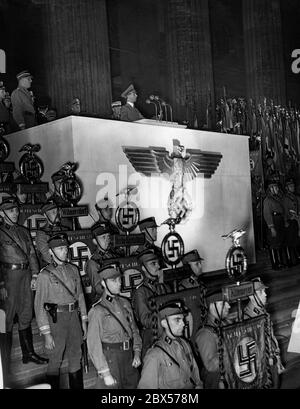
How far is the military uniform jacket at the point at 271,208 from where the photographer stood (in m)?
6.70

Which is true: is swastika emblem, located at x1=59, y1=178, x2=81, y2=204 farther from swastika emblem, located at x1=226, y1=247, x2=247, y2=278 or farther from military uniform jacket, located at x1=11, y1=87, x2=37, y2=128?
military uniform jacket, located at x1=11, y1=87, x2=37, y2=128

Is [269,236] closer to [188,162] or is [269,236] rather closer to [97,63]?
[188,162]

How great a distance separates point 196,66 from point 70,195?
4754 mm

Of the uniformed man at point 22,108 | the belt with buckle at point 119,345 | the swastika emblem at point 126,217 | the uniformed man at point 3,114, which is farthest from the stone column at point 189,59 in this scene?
the belt with buckle at point 119,345

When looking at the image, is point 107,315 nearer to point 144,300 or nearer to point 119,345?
point 119,345

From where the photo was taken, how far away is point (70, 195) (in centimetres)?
412

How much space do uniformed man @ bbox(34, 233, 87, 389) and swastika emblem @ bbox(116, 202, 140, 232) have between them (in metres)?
0.90

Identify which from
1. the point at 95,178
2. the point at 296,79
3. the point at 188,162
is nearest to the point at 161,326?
the point at 95,178

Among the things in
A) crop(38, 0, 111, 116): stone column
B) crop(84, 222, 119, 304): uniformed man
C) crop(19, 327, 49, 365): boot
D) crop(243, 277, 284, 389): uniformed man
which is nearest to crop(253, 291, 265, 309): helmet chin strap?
crop(243, 277, 284, 389): uniformed man

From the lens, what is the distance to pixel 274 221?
6.69 meters

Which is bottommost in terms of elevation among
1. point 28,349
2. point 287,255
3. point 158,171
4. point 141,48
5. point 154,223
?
point 28,349

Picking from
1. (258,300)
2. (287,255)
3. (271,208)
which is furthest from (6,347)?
(287,255)

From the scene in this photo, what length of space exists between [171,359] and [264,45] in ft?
22.3

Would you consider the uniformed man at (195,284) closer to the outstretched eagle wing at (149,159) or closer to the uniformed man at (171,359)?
the uniformed man at (171,359)
